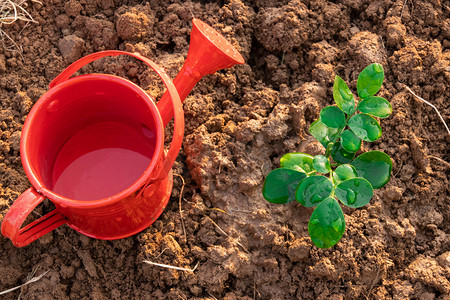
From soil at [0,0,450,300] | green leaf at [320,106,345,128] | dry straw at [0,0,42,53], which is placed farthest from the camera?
dry straw at [0,0,42,53]

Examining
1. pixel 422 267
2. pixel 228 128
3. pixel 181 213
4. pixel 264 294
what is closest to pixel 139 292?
pixel 181 213

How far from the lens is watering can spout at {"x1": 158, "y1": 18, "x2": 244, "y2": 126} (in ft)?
5.20

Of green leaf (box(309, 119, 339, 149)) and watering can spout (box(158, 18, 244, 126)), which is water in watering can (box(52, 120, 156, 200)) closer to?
watering can spout (box(158, 18, 244, 126))

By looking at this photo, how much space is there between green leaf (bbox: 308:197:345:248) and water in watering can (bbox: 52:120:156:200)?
0.72 metres

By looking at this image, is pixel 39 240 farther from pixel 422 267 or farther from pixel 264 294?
pixel 422 267

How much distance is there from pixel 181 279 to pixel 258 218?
0.36 m

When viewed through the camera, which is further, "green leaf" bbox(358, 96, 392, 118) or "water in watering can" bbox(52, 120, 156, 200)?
"water in watering can" bbox(52, 120, 156, 200)

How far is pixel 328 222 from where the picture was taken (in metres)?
1.44

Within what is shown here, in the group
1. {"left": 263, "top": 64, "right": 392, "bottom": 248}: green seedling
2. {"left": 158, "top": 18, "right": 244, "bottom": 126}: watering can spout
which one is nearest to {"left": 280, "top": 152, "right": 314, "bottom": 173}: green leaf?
{"left": 263, "top": 64, "right": 392, "bottom": 248}: green seedling

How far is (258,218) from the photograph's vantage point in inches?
67.7

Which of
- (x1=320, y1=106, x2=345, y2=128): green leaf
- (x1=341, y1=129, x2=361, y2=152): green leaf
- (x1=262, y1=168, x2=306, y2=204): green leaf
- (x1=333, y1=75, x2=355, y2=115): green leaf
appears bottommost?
(x1=262, y1=168, x2=306, y2=204): green leaf

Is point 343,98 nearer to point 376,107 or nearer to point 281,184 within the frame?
point 376,107

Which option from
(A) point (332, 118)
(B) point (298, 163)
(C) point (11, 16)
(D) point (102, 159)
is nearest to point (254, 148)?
(B) point (298, 163)

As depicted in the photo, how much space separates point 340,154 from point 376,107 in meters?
0.22
